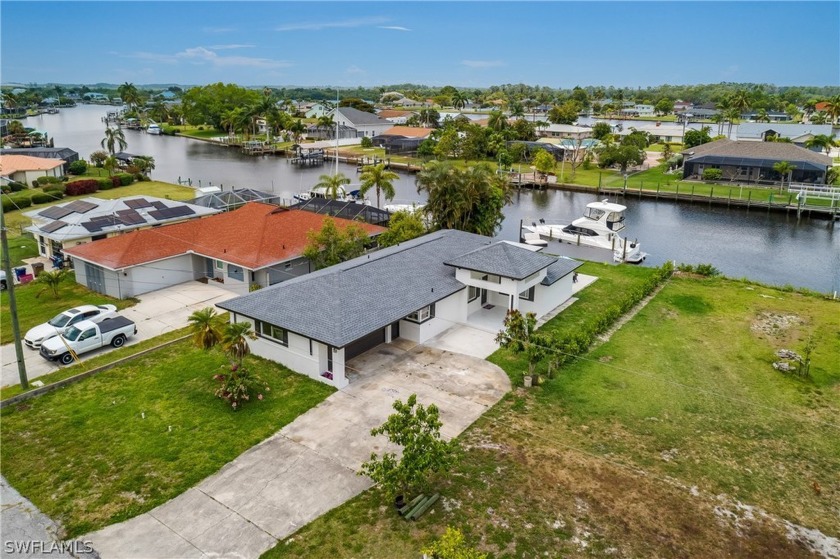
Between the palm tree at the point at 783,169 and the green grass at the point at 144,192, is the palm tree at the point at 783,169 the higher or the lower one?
the higher one

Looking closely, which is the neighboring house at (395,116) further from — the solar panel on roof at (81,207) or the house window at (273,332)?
the house window at (273,332)

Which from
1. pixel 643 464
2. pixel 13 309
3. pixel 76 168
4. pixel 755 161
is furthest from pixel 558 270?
pixel 76 168

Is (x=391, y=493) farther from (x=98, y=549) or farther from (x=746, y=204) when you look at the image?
(x=746, y=204)

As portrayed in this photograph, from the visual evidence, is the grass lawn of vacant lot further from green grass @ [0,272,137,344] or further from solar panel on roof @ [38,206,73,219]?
solar panel on roof @ [38,206,73,219]

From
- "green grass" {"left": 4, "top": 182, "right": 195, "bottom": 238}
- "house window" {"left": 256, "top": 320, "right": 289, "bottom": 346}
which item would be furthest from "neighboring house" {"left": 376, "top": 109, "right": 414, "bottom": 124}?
"house window" {"left": 256, "top": 320, "right": 289, "bottom": 346}

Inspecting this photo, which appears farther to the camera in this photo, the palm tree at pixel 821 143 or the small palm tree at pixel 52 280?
the palm tree at pixel 821 143

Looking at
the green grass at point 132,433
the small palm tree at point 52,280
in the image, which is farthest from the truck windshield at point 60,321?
the small palm tree at point 52,280
